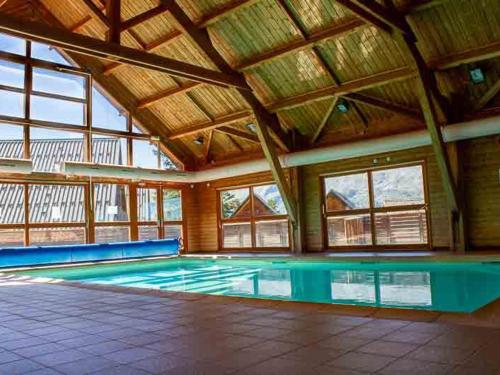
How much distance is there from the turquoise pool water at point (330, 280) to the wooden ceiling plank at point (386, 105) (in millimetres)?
3157

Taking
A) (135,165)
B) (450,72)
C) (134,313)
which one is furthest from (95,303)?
(135,165)

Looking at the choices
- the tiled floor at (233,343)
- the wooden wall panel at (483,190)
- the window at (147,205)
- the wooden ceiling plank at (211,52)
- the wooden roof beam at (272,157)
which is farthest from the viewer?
the window at (147,205)

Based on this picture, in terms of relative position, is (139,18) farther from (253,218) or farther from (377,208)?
(253,218)

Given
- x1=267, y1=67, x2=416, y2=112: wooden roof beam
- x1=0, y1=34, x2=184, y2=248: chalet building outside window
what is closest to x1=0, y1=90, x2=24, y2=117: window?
x1=0, y1=34, x2=184, y2=248: chalet building outside window

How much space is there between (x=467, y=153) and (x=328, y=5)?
4.01 metres

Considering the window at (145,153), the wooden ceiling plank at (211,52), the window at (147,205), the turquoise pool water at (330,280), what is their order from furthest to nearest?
1. the window at (147,205)
2. the window at (145,153)
3. the wooden ceiling plank at (211,52)
4. the turquoise pool water at (330,280)

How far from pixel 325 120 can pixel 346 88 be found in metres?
1.42

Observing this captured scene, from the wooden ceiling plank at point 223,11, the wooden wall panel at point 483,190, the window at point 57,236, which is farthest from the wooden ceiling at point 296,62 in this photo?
the window at point 57,236

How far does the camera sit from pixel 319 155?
9984mm

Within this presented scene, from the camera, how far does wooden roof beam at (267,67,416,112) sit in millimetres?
8320

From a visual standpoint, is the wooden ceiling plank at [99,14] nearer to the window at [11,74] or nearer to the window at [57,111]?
the window at [11,74]

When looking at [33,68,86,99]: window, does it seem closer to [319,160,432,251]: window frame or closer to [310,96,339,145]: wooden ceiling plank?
[310,96,339,145]: wooden ceiling plank

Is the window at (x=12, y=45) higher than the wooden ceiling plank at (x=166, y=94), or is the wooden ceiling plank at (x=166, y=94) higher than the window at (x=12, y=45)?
the window at (x=12, y=45)

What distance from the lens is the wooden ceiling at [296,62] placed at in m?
7.73
